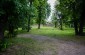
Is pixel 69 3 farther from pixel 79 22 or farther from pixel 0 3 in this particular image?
pixel 0 3

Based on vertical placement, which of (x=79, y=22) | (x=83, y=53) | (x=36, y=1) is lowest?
(x=83, y=53)

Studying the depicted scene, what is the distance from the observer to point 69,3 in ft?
77.7

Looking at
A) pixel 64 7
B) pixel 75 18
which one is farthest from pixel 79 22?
pixel 64 7

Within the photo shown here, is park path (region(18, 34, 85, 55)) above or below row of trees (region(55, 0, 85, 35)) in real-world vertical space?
below

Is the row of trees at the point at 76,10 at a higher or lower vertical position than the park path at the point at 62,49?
higher

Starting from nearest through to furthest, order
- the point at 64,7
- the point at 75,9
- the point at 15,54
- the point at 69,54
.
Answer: the point at 15,54
the point at 69,54
the point at 75,9
the point at 64,7

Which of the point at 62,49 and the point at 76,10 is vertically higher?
the point at 76,10

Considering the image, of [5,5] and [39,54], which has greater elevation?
[5,5]

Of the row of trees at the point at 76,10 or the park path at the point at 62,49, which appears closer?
the park path at the point at 62,49

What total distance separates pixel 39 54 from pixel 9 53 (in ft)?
6.43

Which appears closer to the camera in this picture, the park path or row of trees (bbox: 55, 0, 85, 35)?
the park path

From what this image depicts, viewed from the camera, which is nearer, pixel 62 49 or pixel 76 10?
pixel 62 49

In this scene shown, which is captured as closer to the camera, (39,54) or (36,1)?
(39,54)

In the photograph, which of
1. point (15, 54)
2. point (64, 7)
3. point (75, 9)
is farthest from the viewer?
point (64, 7)
